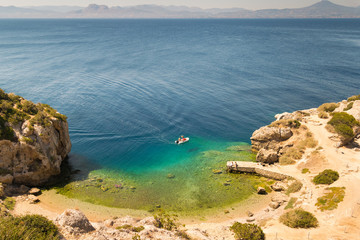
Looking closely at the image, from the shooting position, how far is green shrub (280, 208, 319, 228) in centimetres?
2816

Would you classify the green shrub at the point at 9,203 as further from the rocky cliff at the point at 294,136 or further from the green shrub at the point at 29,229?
the rocky cliff at the point at 294,136

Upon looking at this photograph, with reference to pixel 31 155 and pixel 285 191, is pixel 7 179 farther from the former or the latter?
pixel 285 191

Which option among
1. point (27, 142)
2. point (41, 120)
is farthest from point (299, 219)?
point (41, 120)

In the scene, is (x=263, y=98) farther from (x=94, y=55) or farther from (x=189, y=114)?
(x=94, y=55)

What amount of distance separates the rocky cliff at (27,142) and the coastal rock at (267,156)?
113ft

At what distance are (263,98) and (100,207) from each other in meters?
57.5

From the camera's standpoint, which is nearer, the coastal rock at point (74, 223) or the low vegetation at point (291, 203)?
the coastal rock at point (74, 223)

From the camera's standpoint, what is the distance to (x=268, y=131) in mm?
49906

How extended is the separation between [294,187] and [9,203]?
37792 mm

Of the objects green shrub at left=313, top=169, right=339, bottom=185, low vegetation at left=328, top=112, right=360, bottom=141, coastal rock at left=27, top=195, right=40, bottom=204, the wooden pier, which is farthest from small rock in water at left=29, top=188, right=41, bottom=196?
low vegetation at left=328, top=112, right=360, bottom=141

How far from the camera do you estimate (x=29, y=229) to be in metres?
20.6

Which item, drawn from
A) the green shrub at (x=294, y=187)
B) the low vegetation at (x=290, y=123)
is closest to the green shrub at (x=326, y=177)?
the green shrub at (x=294, y=187)

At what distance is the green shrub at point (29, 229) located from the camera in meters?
19.2

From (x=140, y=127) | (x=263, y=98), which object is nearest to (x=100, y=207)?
(x=140, y=127)
